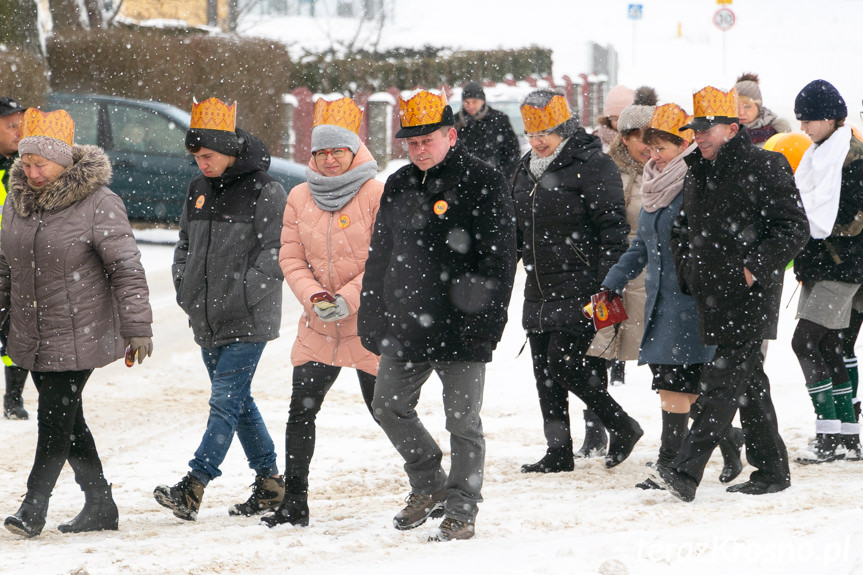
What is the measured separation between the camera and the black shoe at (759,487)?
5332 millimetres

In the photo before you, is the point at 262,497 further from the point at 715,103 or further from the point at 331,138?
the point at 715,103

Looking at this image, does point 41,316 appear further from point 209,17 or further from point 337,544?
point 209,17

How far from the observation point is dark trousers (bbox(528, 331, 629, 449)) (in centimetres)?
598

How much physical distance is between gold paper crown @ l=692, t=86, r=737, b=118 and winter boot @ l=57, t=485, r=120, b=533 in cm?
310

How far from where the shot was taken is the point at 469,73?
30938 mm

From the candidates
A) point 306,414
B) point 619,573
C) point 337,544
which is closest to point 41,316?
point 306,414

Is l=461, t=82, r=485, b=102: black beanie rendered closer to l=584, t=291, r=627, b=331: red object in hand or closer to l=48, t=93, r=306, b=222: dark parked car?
l=48, t=93, r=306, b=222: dark parked car

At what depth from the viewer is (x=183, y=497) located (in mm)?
5090

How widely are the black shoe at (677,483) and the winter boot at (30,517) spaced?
269 cm

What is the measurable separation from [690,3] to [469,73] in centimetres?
4380

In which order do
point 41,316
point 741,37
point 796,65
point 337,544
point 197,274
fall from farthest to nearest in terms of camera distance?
point 741,37
point 796,65
point 197,274
point 41,316
point 337,544

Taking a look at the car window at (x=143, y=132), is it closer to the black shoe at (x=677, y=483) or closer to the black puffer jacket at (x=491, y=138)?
the black puffer jacket at (x=491, y=138)

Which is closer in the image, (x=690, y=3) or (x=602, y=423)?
(x=602, y=423)

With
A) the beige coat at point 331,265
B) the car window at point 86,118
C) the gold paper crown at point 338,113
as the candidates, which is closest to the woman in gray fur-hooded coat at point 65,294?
the beige coat at point 331,265
